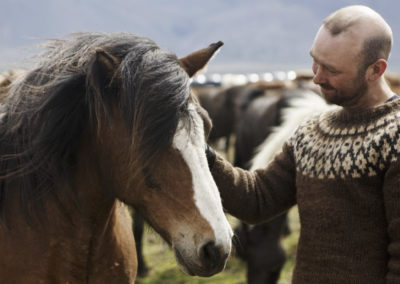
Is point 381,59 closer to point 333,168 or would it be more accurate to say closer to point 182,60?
point 333,168

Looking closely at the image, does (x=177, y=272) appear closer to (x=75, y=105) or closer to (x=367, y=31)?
(x=75, y=105)

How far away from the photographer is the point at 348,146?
173cm

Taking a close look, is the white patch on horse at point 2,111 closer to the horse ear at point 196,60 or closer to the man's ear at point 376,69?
the horse ear at point 196,60

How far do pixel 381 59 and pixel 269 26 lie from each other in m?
137

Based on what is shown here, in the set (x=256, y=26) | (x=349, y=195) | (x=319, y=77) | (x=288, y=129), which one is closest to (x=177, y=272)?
(x=288, y=129)

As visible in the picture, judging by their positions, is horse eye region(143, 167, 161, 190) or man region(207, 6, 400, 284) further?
man region(207, 6, 400, 284)

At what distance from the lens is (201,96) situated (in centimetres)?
1221

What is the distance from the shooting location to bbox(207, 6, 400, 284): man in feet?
5.43

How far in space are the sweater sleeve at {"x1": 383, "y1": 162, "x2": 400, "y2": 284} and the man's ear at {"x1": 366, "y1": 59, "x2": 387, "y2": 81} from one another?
383 millimetres

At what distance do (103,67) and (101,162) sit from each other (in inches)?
14.1

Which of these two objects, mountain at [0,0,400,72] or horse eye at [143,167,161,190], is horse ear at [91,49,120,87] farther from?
mountain at [0,0,400,72]

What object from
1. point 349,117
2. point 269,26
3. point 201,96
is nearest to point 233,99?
point 201,96

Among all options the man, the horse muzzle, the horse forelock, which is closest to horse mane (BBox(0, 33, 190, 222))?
the horse forelock

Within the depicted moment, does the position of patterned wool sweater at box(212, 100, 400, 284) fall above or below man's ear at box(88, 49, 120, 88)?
below
